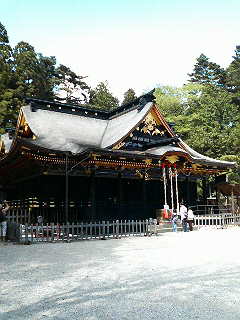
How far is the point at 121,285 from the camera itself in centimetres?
641

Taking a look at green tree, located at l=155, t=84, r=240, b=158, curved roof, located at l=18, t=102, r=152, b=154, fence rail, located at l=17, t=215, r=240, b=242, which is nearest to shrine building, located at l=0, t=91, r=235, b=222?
curved roof, located at l=18, t=102, r=152, b=154

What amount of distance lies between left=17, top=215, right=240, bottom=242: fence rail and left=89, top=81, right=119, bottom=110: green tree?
35274mm

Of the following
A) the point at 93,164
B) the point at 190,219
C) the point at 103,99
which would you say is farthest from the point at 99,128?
the point at 103,99

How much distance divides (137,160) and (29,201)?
8.25m

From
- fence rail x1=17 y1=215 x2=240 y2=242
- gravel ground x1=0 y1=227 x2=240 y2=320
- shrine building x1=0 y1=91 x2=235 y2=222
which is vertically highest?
shrine building x1=0 y1=91 x2=235 y2=222

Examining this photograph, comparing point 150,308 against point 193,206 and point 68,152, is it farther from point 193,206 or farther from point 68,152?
point 193,206

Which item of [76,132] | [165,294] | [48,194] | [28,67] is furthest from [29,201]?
[28,67]

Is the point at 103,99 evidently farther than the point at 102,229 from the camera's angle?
Yes

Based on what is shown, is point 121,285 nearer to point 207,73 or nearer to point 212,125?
point 212,125

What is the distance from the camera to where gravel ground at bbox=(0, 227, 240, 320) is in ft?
15.9

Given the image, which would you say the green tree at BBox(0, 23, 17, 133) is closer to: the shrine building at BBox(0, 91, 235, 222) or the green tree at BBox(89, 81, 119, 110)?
the shrine building at BBox(0, 91, 235, 222)

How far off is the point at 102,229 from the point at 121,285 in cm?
984

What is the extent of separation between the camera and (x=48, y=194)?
777 inches

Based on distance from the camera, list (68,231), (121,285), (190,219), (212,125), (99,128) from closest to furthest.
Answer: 1. (121,285)
2. (68,231)
3. (190,219)
4. (99,128)
5. (212,125)
